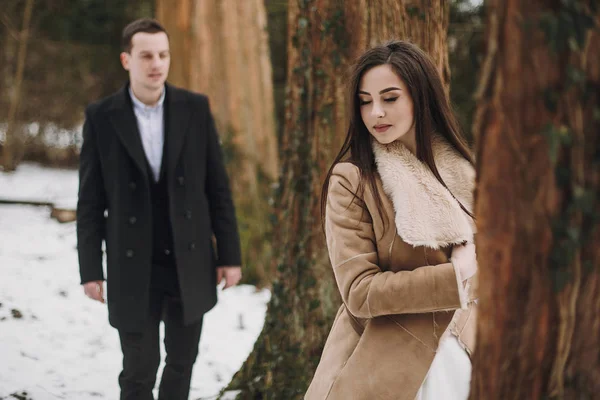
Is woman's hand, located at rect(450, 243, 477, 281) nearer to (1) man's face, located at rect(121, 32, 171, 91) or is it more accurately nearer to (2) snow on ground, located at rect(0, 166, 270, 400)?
(1) man's face, located at rect(121, 32, 171, 91)

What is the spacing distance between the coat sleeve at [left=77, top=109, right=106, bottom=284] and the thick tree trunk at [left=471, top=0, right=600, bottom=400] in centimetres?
211

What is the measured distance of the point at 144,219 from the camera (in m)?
3.31

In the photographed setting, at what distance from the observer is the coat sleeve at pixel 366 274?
197cm

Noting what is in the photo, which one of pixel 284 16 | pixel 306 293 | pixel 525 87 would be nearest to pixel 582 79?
pixel 525 87

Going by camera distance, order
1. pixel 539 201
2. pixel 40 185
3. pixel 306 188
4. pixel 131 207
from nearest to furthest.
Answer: pixel 539 201
pixel 131 207
pixel 306 188
pixel 40 185

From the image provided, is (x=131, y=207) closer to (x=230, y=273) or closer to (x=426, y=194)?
(x=230, y=273)

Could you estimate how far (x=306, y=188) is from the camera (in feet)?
12.4

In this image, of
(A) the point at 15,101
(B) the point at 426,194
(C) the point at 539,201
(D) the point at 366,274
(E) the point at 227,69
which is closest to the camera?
(C) the point at 539,201

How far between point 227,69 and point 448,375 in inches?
229

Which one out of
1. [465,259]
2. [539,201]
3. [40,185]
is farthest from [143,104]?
[40,185]

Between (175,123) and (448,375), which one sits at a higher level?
(175,123)

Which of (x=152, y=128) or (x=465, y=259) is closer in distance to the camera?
(x=465, y=259)

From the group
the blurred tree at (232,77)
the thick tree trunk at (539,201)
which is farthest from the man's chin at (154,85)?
the blurred tree at (232,77)

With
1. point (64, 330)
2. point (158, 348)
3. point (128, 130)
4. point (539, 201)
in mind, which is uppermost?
point (128, 130)
